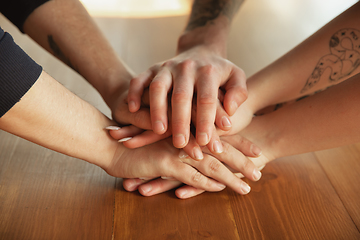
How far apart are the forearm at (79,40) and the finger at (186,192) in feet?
1.27

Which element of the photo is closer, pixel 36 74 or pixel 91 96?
pixel 36 74

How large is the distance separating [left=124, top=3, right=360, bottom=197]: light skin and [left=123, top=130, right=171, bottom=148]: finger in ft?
0.36

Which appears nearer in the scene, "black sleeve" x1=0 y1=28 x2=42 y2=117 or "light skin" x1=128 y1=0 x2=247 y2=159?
"black sleeve" x1=0 y1=28 x2=42 y2=117

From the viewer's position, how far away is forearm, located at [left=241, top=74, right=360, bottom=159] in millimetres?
855

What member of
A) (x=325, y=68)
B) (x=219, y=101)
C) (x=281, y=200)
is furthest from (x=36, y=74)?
(x=325, y=68)

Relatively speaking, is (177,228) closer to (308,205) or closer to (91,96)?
(308,205)

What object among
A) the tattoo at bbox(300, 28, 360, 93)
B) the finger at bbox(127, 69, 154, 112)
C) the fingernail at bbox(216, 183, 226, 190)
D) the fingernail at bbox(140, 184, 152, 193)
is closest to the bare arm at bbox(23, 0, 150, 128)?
the finger at bbox(127, 69, 154, 112)

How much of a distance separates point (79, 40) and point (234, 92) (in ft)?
1.84

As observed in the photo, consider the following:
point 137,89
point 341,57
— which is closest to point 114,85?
point 137,89

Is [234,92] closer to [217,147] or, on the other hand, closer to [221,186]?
[217,147]

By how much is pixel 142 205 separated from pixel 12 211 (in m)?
0.32

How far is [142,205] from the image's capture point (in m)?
0.85

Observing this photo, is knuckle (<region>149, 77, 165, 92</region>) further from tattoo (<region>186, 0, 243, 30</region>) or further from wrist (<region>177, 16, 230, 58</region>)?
tattoo (<region>186, 0, 243, 30</region>)

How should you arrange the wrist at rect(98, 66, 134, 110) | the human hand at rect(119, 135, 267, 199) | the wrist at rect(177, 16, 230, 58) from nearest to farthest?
the human hand at rect(119, 135, 267, 199) → the wrist at rect(98, 66, 134, 110) → the wrist at rect(177, 16, 230, 58)
